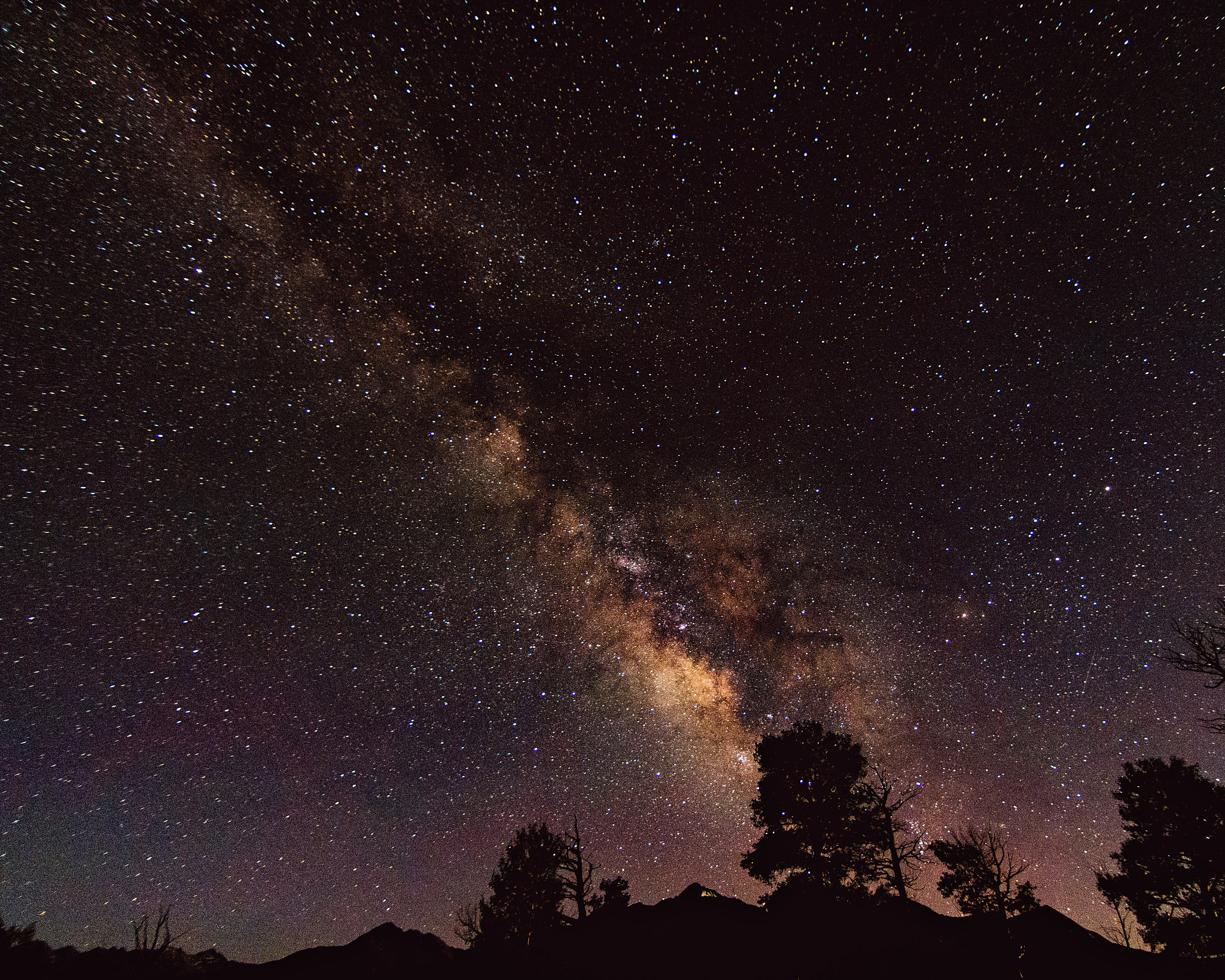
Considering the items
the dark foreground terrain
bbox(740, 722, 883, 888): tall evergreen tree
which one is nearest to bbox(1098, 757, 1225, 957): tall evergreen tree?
the dark foreground terrain

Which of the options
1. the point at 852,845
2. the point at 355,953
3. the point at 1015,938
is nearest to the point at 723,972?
the point at 852,845

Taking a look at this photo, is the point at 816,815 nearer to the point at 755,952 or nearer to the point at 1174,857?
the point at 755,952

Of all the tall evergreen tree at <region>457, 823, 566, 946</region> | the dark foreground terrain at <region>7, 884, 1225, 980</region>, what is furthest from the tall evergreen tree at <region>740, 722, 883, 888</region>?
the tall evergreen tree at <region>457, 823, 566, 946</region>

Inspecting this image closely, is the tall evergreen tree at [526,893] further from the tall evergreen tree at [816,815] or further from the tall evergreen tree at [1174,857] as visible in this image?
the tall evergreen tree at [1174,857]

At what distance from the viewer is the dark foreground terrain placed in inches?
597

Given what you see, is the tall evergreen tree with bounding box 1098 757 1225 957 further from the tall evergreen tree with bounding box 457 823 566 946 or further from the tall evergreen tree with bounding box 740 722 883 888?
the tall evergreen tree with bounding box 457 823 566 946

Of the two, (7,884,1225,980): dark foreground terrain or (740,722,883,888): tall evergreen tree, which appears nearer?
(7,884,1225,980): dark foreground terrain

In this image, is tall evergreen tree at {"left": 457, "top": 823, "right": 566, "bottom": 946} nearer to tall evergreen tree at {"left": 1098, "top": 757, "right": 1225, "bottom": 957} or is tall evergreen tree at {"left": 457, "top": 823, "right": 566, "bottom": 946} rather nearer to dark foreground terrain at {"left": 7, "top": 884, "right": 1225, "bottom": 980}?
dark foreground terrain at {"left": 7, "top": 884, "right": 1225, "bottom": 980}

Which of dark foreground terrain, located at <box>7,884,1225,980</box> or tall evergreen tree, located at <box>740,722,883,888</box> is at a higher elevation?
tall evergreen tree, located at <box>740,722,883,888</box>

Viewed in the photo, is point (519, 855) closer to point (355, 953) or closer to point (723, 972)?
point (355, 953)

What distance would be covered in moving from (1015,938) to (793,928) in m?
6.81

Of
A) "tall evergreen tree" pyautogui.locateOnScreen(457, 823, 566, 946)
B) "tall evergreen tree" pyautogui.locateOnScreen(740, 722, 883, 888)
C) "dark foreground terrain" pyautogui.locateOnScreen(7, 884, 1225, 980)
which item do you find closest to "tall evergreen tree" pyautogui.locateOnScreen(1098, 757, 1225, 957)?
"dark foreground terrain" pyautogui.locateOnScreen(7, 884, 1225, 980)

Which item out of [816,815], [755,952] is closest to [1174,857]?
[816,815]

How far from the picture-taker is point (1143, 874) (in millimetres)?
17812
